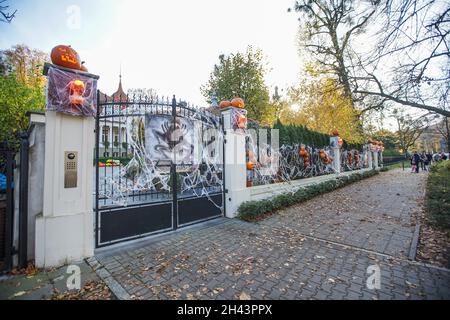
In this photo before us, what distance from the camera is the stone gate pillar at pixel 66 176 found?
3607mm

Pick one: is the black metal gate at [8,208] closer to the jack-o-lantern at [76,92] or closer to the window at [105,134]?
the jack-o-lantern at [76,92]

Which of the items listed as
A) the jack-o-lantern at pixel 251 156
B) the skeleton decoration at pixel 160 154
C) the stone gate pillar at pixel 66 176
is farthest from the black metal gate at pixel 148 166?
the jack-o-lantern at pixel 251 156

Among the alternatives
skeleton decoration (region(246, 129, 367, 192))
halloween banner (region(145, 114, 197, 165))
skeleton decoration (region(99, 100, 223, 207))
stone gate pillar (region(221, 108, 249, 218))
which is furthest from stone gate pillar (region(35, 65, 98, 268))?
skeleton decoration (region(246, 129, 367, 192))

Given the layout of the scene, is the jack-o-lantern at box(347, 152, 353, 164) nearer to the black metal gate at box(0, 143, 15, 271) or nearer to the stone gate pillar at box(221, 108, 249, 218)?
the stone gate pillar at box(221, 108, 249, 218)

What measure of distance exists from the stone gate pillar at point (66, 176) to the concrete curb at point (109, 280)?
327 millimetres

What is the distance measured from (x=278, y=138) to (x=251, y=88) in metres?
10.8

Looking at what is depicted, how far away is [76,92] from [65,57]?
0.69 m

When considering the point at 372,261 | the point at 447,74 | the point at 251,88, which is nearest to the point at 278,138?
the point at 447,74

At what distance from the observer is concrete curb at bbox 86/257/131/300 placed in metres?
2.87

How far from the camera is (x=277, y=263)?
3.74 m

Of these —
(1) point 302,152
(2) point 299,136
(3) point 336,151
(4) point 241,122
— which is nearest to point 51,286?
(4) point 241,122

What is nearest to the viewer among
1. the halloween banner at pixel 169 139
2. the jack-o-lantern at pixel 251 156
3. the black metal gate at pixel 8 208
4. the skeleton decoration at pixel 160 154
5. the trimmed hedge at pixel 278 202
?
the black metal gate at pixel 8 208

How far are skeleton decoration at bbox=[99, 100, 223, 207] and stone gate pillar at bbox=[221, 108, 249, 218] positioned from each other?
0.47m
